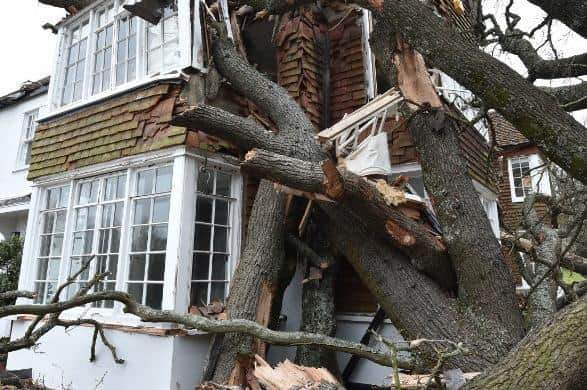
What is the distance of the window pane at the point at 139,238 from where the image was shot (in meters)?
5.67

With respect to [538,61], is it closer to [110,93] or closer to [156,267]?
[156,267]

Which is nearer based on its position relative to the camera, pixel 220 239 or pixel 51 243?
pixel 220 239

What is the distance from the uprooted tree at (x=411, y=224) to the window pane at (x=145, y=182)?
1522mm

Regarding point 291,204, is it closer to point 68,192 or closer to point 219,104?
point 219,104

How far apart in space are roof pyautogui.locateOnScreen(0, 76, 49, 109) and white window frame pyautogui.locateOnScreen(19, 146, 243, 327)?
23.7 feet

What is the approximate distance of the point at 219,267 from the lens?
229 inches

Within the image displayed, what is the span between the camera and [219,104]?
244 inches

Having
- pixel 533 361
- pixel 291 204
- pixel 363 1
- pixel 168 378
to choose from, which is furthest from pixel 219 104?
pixel 533 361

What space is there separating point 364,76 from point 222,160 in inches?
101

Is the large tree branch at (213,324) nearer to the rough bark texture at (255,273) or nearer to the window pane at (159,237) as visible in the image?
the rough bark texture at (255,273)

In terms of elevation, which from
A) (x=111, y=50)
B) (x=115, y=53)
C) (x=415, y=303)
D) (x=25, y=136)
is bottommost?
(x=415, y=303)

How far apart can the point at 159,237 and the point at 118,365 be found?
1.49 m

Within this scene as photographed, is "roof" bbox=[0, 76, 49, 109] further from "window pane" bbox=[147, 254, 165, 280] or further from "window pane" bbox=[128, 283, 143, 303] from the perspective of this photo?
"window pane" bbox=[147, 254, 165, 280]

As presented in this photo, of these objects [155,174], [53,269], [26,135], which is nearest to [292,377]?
[155,174]
